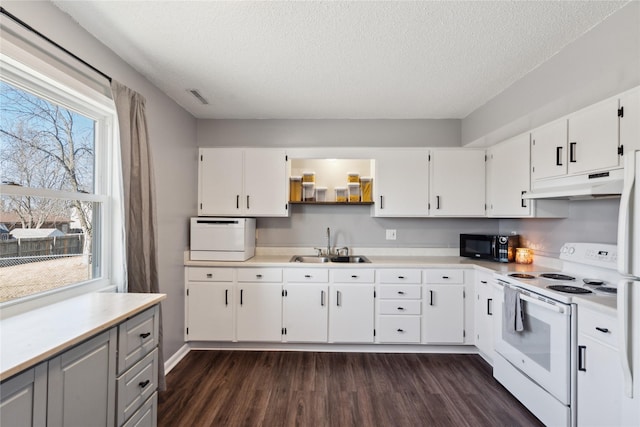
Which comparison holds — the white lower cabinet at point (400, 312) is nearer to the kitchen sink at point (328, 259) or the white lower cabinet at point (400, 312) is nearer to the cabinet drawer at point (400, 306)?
the cabinet drawer at point (400, 306)

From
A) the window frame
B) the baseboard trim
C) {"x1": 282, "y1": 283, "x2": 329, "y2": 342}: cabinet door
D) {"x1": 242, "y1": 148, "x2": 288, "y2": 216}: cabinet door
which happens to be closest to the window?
the window frame

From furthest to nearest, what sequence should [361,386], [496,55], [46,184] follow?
[361,386] → [496,55] → [46,184]

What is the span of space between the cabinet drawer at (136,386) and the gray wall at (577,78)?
3.00 metres

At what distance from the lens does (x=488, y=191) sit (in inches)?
125

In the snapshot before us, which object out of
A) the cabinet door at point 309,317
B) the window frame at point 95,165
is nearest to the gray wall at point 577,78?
the cabinet door at point 309,317

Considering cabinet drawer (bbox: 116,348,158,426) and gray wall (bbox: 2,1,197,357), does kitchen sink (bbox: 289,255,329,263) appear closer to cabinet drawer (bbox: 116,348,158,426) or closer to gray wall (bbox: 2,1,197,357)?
gray wall (bbox: 2,1,197,357)

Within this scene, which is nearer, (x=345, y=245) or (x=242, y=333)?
(x=242, y=333)

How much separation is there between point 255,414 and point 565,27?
123 inches

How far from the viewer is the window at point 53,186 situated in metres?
1.47

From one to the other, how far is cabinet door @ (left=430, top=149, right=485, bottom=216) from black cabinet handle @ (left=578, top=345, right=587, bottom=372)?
5.65 ft

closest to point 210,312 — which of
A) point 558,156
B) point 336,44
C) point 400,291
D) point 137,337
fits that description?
point 137,337

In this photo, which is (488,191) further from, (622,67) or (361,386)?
(361,386)

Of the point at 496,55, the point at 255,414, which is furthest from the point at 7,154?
the point at 496,55

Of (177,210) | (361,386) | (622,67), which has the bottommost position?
(361,386)
